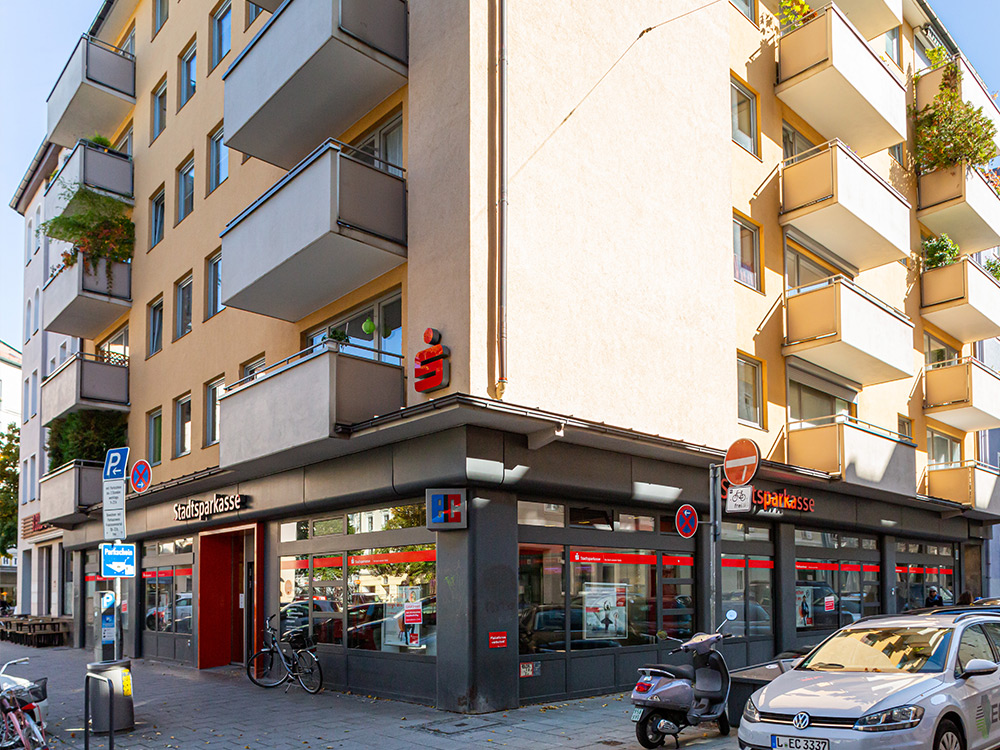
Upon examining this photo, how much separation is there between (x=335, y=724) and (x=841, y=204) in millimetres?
13701

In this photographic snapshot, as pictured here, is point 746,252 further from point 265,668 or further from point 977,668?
point 265,668

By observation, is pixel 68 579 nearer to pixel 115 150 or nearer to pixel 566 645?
pixel 115 150

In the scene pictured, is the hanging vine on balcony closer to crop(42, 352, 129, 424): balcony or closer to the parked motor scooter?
crop(42, 352, 129, 424): balcony

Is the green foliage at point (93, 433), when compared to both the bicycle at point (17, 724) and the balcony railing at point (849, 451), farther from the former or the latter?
the balcony railing at point (849, 451)

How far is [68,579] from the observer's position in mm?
32938

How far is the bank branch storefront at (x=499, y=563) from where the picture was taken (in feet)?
42.5

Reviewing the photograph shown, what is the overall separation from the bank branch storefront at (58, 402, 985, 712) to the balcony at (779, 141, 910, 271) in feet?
17.6

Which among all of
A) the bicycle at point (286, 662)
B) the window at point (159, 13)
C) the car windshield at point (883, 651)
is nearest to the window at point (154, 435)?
the bicycle at point (286, 662)

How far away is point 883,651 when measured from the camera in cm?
934

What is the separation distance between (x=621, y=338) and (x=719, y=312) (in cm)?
321

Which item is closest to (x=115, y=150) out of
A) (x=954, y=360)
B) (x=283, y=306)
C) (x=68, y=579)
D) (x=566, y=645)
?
(x=283, y=306)

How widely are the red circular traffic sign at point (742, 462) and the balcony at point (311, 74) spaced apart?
7402 mm

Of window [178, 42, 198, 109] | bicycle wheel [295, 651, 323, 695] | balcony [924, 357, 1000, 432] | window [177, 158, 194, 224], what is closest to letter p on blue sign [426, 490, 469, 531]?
bicycle wheel [295, 651, 323, 695]

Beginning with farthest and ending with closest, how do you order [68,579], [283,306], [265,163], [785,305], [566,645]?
[68,579] < [785,305] < [265,163] < [283,306] < [566,645]
